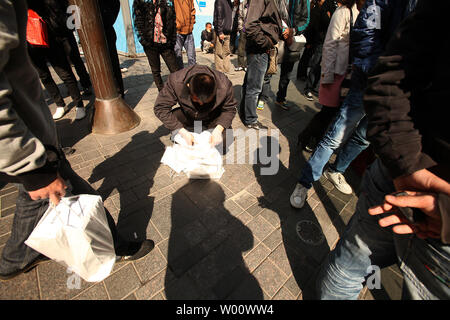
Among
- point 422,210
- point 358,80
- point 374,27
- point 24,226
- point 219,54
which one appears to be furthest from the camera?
point 219,54

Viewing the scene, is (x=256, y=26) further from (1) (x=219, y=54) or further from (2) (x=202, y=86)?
(1) (x=219, y=54)

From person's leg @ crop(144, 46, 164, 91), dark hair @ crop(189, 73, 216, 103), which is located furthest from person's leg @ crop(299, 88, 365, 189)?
person's leg @ crop(144, 46, 164, 91)

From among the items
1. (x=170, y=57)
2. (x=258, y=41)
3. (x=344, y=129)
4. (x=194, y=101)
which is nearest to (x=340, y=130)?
(x=344, y=129)

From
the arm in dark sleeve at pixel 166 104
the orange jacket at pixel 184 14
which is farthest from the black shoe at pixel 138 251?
the orange jacket at pixel 184 14

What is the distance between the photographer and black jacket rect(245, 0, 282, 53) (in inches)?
123

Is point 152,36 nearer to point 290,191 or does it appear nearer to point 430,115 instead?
point 290,191

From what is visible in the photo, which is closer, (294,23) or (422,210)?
(422,210)

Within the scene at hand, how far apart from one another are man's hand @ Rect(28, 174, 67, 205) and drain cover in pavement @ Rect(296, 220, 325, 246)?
209 centimetres

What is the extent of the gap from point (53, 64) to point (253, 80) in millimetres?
3572

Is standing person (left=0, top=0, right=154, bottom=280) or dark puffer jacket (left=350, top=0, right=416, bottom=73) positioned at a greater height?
dark puffer jacket (left=350, top=0, right=416, bottom=73)

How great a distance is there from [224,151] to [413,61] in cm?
266

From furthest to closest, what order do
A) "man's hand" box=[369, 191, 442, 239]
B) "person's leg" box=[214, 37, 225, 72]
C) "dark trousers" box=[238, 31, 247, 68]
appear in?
"dark trousers" box=[238, 31, 247, 68] → "person's leg" box=[214, 37, 225, 72] → "man's hand" box=[369, 191, 442, 239]

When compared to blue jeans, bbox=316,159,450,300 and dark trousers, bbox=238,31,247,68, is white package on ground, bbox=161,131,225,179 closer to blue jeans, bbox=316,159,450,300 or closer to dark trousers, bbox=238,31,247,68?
blue jeans, bbox=316,159,450,300

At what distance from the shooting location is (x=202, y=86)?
7.23ft
